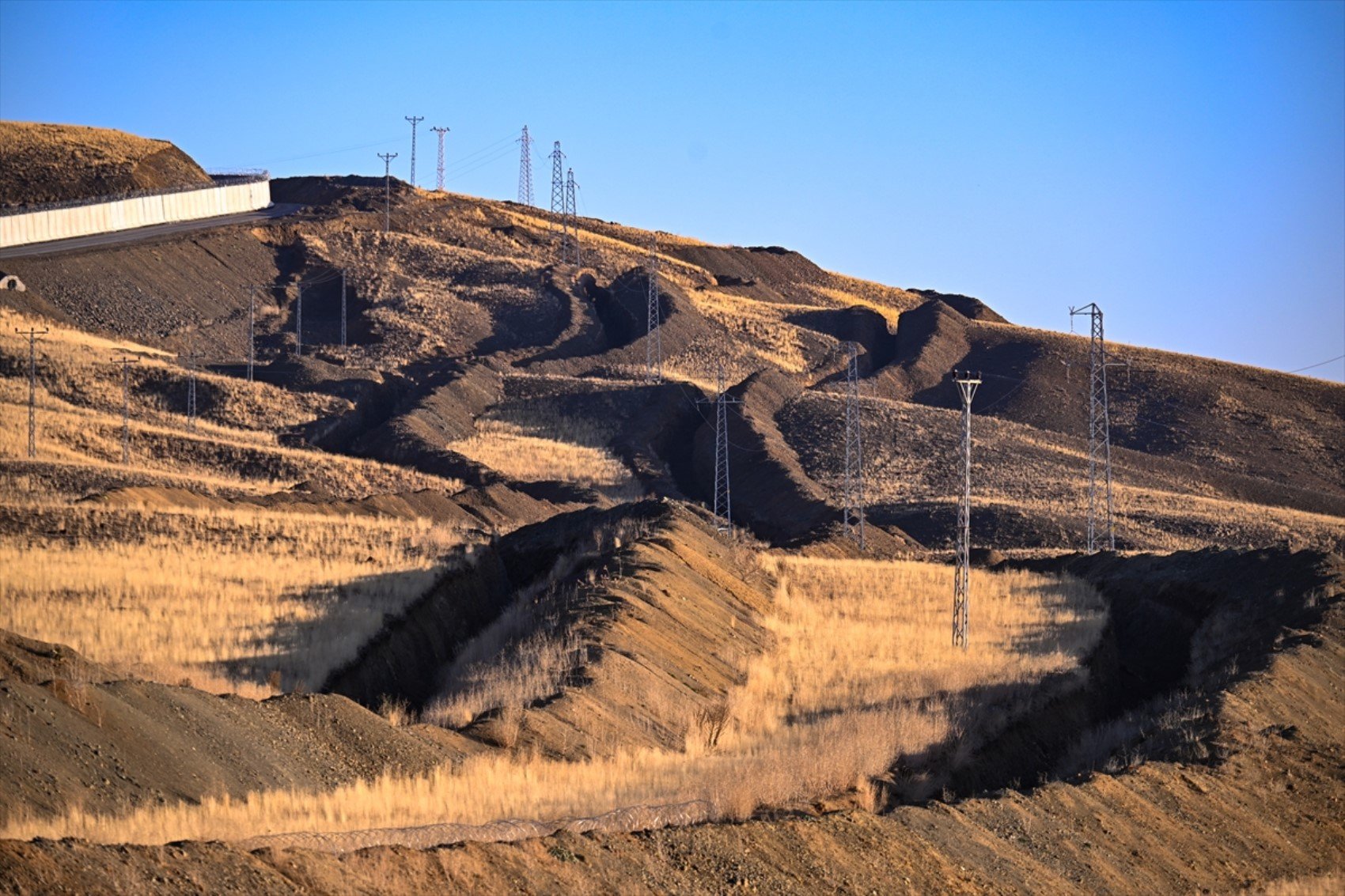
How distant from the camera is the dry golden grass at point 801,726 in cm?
1459

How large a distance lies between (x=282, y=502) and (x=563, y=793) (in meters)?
37.8

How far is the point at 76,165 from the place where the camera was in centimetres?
11588

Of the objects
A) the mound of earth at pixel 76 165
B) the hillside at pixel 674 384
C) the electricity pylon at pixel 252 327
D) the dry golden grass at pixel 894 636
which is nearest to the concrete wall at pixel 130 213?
the mound of earth at pixel 76 165

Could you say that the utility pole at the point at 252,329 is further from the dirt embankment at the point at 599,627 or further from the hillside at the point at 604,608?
the dirt embankment at the point at 599,627

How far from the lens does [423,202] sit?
132 metres

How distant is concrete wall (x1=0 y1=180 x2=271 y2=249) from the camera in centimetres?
9838

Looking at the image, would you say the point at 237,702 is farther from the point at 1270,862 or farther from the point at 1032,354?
the point at 1032,354

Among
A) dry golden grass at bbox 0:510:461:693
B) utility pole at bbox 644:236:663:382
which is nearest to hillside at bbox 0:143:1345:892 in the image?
dry golden grass at bbox 0:510:461:693

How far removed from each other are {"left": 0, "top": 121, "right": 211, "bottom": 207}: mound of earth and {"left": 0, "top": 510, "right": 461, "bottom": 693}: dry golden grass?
69.9 meters

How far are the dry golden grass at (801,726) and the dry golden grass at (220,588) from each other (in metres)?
7.74

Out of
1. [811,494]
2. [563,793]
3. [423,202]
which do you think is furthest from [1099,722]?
[423,202]

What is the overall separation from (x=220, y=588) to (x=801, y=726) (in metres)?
16.6

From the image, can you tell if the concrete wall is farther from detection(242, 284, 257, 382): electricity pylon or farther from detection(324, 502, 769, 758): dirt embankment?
detection(324, 502, 769, 758): dirt embankment

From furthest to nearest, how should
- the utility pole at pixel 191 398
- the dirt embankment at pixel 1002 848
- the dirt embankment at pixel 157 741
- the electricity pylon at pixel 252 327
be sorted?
the electricity pylon at pixel 252 327 < the utility pole at pixel 191 398 < the dirt embankment at pixel 157 741 < the dirt embankment at pixel 1002 848
